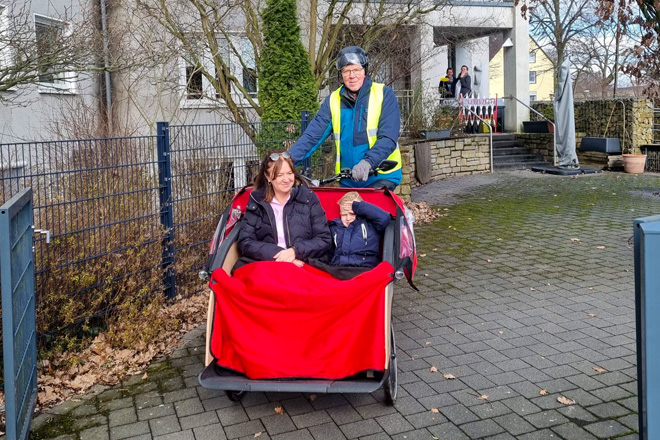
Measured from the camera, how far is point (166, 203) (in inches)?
271

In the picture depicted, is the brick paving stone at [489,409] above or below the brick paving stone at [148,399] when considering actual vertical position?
below

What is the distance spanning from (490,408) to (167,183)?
3627mm

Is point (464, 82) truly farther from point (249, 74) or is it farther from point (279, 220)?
point (279, 220)

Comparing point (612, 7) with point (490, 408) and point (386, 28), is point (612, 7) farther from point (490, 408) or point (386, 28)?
point (490, 408)

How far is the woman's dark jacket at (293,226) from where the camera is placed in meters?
5.09

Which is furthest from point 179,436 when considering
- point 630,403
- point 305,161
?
point 305,161

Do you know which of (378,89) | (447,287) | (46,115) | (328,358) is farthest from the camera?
(46,115)

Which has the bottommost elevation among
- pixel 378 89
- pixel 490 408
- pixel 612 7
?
pixel 490 408

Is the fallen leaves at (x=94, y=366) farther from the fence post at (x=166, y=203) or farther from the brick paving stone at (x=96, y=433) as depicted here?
the fence post at (x=166, y=203)

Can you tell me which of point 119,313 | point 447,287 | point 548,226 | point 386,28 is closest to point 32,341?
point 119,313

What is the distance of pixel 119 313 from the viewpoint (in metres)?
6.18

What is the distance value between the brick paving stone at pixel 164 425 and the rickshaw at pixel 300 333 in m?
0.41

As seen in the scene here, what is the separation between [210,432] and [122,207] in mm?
2563

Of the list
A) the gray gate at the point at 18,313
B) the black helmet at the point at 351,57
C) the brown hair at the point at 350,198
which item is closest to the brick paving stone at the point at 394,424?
the brown hair at the point at 350,198
